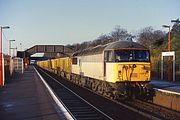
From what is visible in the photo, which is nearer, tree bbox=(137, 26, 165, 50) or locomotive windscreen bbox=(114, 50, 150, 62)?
locomotive windscreen bbox=(114, 50, 150, 62)

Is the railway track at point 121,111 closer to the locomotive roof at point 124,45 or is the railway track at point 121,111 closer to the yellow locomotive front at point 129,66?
the yellow locomotive front at point 129,66

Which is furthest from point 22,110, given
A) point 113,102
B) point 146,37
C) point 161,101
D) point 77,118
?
point 146,37

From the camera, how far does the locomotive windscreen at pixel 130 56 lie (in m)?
20.2

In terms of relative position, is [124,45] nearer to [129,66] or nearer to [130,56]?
[130,56]

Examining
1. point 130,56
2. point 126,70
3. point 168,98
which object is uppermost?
point 130,56

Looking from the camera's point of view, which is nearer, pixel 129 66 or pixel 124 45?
pixel 129 66

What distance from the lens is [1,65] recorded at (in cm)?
3166

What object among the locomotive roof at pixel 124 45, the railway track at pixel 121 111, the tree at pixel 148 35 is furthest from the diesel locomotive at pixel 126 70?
the tree at pixel 148 35

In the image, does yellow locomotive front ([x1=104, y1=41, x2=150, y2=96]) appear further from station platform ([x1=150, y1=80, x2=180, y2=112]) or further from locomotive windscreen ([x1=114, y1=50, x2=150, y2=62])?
station platform ([x1=150, y1=80, x2=180, y2=112])

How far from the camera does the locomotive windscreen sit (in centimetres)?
2020

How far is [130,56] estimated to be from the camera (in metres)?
20.3

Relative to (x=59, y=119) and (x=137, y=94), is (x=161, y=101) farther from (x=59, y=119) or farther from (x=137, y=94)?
(x=59, y=119)

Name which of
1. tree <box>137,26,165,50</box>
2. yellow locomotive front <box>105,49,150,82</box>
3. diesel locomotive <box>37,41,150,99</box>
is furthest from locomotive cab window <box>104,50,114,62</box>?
tree <box>137,26,165,50</box>

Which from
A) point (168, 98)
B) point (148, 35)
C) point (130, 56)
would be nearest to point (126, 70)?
point (130, 56)
